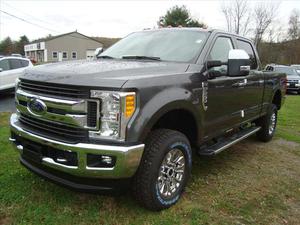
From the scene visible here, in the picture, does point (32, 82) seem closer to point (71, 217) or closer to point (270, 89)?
point (71, 217)

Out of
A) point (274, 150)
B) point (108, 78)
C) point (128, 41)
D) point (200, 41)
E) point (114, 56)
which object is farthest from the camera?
point (274, 150)

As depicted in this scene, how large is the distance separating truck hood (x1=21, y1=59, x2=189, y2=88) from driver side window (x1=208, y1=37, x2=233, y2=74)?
0.63m

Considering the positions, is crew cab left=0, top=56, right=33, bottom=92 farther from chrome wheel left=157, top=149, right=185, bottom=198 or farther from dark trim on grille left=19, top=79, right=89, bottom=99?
chrome wheel left=157, top=149, right=185, bottom=198

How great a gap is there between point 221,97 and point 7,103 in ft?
29.0

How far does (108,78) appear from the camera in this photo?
318 centimetres

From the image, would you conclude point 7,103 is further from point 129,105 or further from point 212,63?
point 129,105

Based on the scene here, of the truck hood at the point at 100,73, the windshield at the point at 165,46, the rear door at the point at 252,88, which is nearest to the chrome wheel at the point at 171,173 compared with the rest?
the truck hood at the point at 100,73

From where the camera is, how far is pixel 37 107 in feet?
11.2

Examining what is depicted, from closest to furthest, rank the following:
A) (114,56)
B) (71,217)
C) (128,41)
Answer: (71,217) < (114,56) < (128,41)

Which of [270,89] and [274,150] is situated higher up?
[270,89]

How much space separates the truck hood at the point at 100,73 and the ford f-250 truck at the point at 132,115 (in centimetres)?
1

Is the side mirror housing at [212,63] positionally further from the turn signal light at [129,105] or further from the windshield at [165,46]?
the turn signal light at [129,105]

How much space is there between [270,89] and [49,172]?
4.60 metres

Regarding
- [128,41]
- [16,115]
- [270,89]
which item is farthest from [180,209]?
[270,89]
